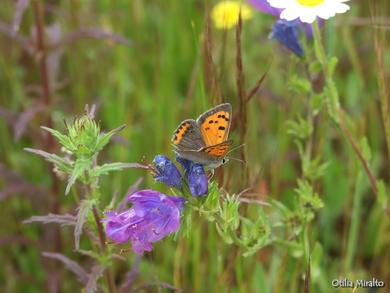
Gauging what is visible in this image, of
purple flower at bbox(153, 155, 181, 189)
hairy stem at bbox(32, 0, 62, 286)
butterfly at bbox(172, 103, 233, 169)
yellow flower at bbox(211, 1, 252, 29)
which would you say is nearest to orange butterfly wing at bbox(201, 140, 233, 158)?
butterfly at bbox(172, 103, 233, 169)

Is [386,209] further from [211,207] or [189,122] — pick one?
[189,122]

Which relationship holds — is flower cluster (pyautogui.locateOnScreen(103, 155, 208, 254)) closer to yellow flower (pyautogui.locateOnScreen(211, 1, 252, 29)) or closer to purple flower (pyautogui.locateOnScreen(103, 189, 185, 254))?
purple flower (pyautogui.locateOnScreen(103, 189, 185, 254))

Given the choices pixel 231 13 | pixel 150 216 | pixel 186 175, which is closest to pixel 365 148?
pixel 186 175

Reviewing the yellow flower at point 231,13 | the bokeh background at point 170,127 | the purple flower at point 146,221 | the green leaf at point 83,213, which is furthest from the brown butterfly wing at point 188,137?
the yellow flower at point 231,13

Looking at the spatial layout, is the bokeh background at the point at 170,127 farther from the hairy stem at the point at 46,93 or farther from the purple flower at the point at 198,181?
the purple flower at the point at 198,181

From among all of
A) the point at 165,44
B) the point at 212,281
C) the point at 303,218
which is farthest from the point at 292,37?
the point at 165,44
